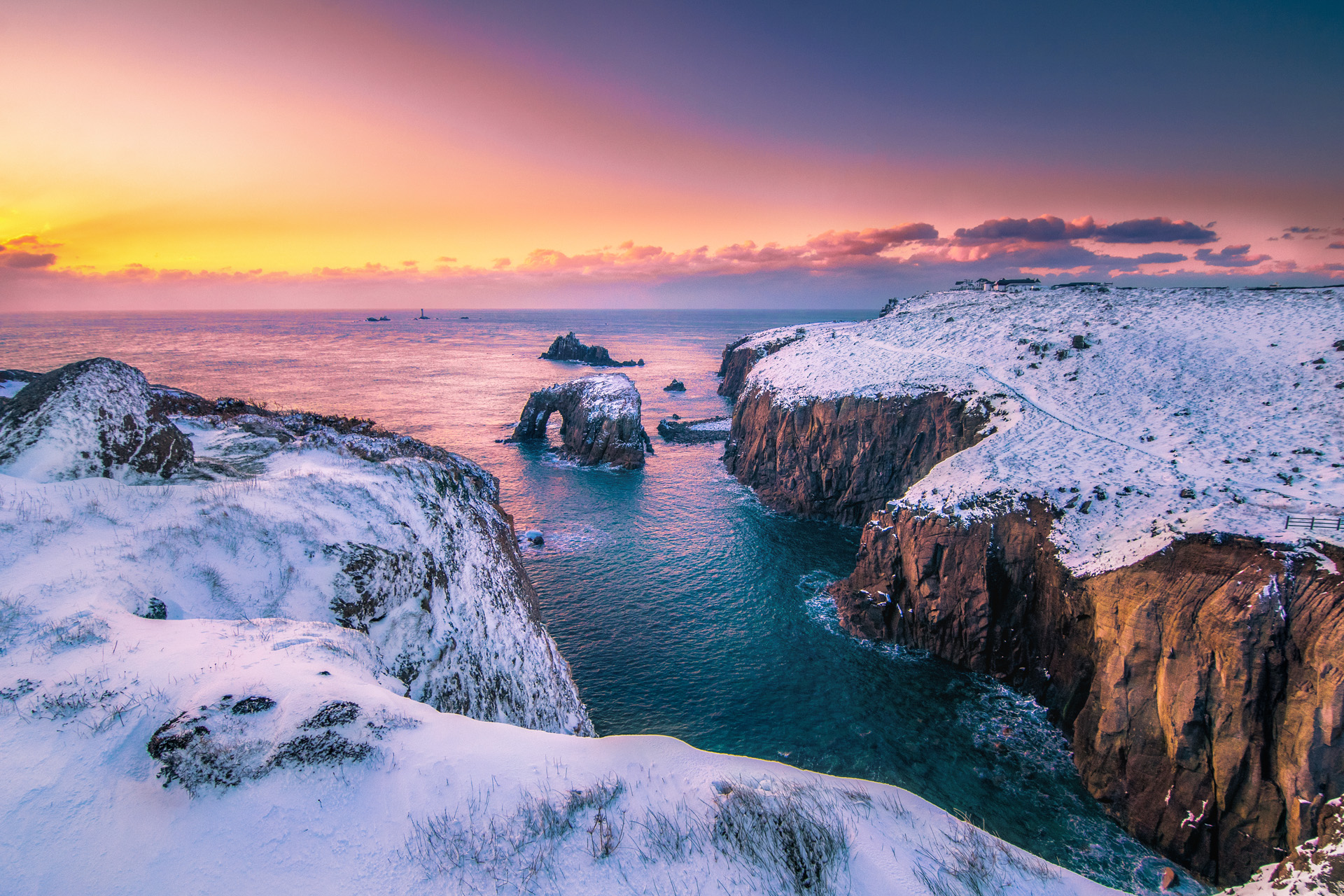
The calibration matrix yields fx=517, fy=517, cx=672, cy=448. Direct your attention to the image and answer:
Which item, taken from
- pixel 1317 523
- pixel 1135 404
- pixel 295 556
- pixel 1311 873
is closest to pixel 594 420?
pixel 295 556

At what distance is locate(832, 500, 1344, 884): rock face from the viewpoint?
1459 centimetres

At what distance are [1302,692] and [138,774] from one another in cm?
2633

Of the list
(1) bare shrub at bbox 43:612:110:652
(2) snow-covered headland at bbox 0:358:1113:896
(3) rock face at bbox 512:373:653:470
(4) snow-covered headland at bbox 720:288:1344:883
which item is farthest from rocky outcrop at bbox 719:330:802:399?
(1) bare shrub at bbox 43:612:110:652

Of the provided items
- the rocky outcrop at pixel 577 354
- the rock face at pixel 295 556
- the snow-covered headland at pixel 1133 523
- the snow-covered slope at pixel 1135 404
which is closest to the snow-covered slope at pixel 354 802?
the rock face at pixel 295 556

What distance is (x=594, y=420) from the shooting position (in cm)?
5884

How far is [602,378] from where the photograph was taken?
2601 inches

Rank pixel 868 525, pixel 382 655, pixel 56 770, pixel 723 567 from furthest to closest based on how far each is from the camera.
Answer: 1. pixel 723 567
2. pixel 868 525
3. pixel 382 655
4. pixel 56 770

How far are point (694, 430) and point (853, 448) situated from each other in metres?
29.2

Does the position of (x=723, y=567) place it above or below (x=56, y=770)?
below

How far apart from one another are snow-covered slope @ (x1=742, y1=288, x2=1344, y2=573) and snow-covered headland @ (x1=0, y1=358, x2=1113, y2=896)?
20.3 metres

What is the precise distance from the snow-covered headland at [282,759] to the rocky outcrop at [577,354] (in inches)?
4490

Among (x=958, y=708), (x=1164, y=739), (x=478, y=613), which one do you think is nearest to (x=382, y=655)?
(x=478, y=613)

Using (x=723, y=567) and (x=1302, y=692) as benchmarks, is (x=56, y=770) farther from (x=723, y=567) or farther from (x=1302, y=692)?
(x=723, y=567)

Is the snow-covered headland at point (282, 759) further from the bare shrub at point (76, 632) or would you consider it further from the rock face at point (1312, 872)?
the rock face at point (1312, 872)
